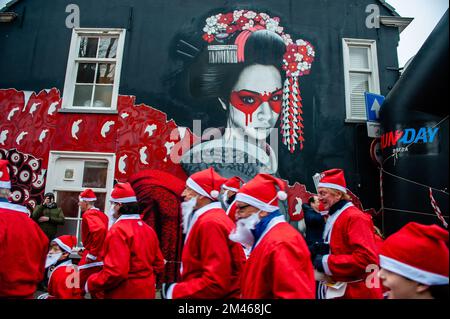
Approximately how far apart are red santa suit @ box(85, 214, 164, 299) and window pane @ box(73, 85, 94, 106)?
A: 5.26 metres

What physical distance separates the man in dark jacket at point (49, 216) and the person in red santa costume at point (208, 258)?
4.94 m

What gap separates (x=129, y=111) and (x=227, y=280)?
238 inches

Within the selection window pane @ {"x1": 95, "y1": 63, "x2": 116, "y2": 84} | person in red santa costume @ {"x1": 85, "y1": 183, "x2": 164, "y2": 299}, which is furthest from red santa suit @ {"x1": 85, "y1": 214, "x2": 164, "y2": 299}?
window pane @ {"x1": 95, "y1": 63, "x2": 116, "y2": 84}

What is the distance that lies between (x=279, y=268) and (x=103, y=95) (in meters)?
7.14

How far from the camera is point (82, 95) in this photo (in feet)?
26.1

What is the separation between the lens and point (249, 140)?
7.59m

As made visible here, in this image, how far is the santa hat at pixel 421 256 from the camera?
1602 millimetres

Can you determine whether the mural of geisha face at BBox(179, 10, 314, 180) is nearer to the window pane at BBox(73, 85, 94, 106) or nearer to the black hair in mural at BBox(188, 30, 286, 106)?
the black hair in mural at BBox(188, 30, 286, 106)

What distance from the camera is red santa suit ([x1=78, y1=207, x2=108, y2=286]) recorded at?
13.9ft

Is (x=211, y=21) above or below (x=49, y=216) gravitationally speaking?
above

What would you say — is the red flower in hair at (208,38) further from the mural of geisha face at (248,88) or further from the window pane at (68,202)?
the window pane at (68,202)

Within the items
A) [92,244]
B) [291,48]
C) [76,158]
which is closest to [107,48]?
[76,158]

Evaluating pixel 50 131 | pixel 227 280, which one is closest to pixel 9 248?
pixel 227 280

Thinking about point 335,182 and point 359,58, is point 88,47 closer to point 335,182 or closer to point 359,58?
point 359,58
